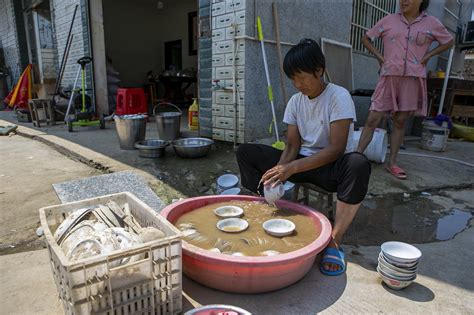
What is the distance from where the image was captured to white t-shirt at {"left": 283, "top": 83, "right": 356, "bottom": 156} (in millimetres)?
1886

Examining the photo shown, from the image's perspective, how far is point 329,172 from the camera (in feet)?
6.23

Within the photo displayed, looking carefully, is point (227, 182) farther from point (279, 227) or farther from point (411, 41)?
point (411, 41)

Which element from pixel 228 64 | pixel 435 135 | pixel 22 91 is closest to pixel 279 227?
pixel 228 64

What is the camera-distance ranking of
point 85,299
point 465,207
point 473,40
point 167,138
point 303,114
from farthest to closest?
1. point 473,40
2. point 167,138
3. point 465,207
4. point 303,114
5. point 85,299

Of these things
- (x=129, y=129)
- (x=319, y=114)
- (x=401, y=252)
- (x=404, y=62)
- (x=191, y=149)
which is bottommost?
(x=401, y=252)

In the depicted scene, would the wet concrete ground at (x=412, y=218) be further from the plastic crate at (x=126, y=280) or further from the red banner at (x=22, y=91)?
the red banner at (x=22, y=91)

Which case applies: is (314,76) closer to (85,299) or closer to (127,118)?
(85,299)

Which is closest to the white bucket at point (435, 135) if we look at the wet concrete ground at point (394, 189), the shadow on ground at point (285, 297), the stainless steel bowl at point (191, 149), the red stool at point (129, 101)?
the wet concrete ground at point (394, 189)

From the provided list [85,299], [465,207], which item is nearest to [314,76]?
[85,299]

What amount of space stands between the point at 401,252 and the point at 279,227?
25.5 inches

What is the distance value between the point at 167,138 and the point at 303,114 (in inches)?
114

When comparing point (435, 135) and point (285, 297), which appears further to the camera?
point (435, 135)

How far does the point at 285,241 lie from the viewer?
176 centimetres

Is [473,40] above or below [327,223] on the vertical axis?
above
